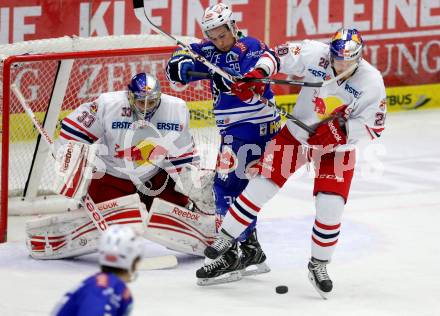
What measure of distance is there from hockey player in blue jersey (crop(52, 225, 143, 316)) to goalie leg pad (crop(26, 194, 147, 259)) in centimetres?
251

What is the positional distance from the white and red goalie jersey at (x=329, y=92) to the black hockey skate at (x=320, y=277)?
0.55 meters

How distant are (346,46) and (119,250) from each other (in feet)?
7.27

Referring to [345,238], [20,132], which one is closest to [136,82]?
[20,132]

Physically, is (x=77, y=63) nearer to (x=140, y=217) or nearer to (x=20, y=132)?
(x=20, y=132)

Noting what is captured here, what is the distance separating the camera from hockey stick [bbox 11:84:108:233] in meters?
6.36

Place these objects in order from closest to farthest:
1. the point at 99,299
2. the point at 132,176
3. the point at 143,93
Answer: the point at 99,299 → the point at 143,93 → the point at 132,176

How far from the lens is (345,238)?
699 cm

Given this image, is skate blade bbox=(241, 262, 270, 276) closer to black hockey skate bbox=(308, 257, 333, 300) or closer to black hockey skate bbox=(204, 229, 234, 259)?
black hockey skate bbox=(204, 229, 234, 259)

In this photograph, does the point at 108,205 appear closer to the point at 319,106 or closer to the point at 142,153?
the point at 142,153

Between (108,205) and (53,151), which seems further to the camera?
(53,151)

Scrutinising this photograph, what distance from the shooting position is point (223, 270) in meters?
6.14

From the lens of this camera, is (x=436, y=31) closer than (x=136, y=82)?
No

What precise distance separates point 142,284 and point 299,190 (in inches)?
89.2

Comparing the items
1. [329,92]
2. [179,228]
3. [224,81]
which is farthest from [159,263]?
[329,92]
